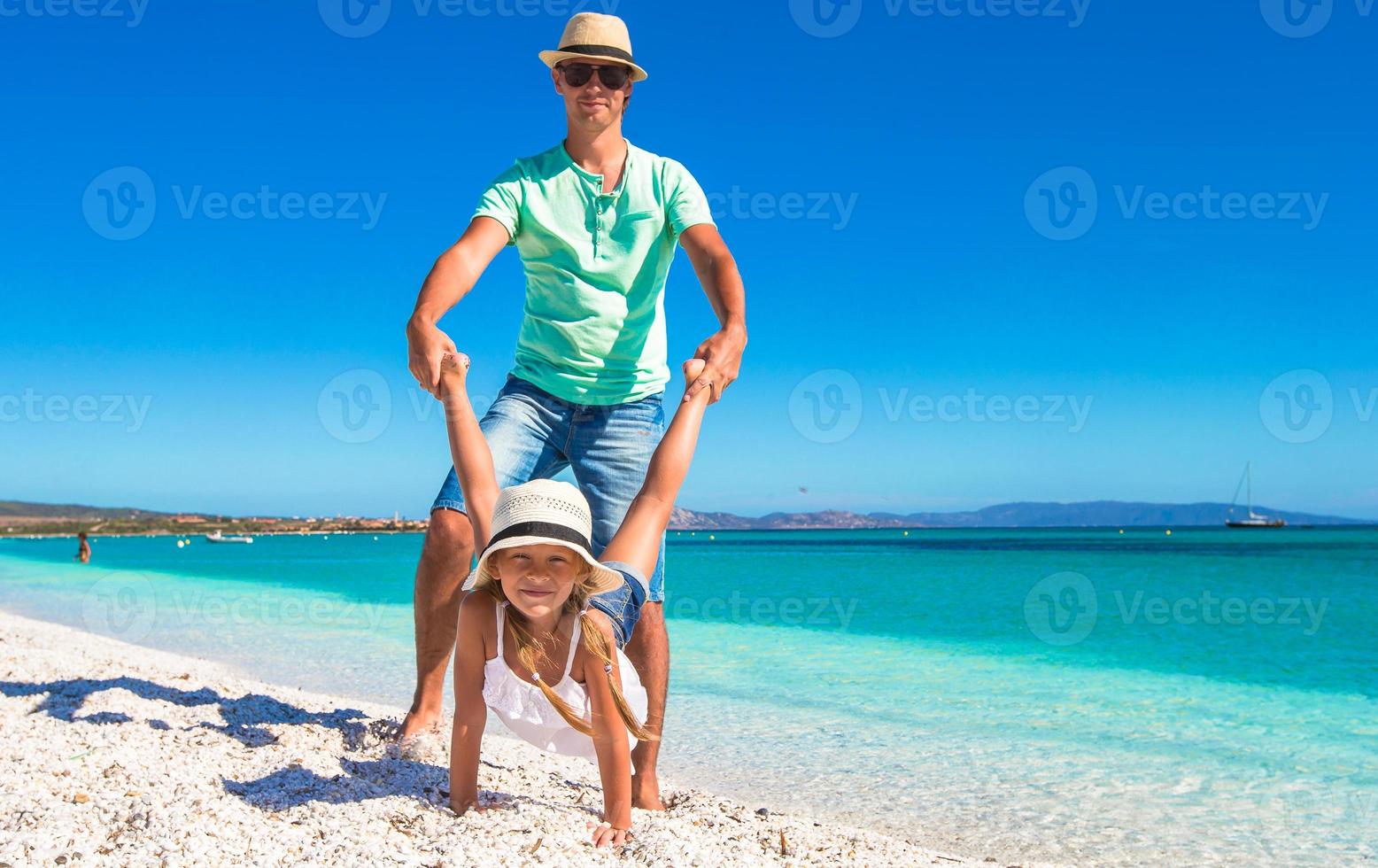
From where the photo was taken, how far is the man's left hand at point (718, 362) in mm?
2807

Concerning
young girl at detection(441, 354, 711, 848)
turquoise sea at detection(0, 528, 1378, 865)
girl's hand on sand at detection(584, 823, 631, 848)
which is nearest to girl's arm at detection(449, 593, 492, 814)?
young girl at detection(441, 354, 711, 848)

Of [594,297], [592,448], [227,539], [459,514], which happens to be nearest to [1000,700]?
[592,448]

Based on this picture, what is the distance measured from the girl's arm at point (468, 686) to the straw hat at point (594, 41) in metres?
1.67

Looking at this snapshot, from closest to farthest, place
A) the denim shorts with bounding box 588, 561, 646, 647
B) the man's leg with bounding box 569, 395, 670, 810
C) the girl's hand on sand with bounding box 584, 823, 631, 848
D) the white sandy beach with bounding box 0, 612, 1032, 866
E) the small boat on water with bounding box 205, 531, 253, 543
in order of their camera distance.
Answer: the white sandy beach with bounding box 0, 612, 1032, 866, the girl's hand on sand with bounding box 584, 823, 631, 848, the denim shorts with bounding box 588, 561, 646, 647, the man's leg with bounding box 569, 395, 670, 810, the small boat on water with bounding box 205, 531, 253, 543

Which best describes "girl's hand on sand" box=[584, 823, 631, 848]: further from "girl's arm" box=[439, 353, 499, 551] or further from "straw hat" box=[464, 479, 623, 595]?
"girl's arm" box=[439, 353, 499, 551]

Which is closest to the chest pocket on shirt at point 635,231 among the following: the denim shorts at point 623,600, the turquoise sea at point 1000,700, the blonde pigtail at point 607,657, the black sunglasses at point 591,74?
the black sunglasses at point 591,74

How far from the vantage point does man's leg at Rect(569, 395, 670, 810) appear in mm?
3156

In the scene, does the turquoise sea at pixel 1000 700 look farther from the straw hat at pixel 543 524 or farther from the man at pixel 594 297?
the straw hat at pixel 543 524

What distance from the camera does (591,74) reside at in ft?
10.3

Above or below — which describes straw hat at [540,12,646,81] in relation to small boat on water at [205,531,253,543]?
above

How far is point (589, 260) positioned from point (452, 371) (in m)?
0.66

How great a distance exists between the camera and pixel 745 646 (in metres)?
10.4

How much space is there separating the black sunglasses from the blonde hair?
61.1 inches

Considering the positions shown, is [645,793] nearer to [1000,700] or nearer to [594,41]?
[594,41]
